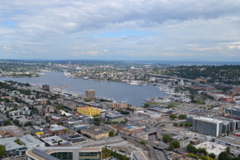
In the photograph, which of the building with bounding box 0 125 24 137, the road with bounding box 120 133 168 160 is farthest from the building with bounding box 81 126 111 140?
the building with bounding box 0 125 24 137

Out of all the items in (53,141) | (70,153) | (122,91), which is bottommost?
(122,91)

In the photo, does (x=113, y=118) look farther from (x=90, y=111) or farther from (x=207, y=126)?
(x=207, y=126)

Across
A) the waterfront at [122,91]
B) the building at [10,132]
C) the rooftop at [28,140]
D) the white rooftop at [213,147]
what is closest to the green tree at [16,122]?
the building at [10,132]

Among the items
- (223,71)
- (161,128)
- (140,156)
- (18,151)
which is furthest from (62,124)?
(223,71)

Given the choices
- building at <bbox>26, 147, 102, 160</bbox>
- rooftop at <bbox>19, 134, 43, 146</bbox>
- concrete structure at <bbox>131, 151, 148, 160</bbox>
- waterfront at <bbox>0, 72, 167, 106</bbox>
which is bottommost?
waterfront at <bbox>0, 72, 167, 106</bbox>

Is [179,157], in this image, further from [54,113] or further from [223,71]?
[223,71]

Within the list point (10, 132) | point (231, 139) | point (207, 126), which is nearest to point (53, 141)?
point (10, 132)

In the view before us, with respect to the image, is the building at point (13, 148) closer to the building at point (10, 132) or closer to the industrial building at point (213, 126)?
the building at point (10, 132)

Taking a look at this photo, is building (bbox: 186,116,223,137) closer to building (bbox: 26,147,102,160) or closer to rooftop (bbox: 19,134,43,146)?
building (bbox: 26,147,102,160)

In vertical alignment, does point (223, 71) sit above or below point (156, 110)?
above

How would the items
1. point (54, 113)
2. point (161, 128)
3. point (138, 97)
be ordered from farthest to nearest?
point (138, 97), point (54, 113), point (161, 128)

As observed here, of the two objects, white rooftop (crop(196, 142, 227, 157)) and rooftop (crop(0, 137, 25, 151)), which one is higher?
rooftop (crop(0, 137, 25, 151))
